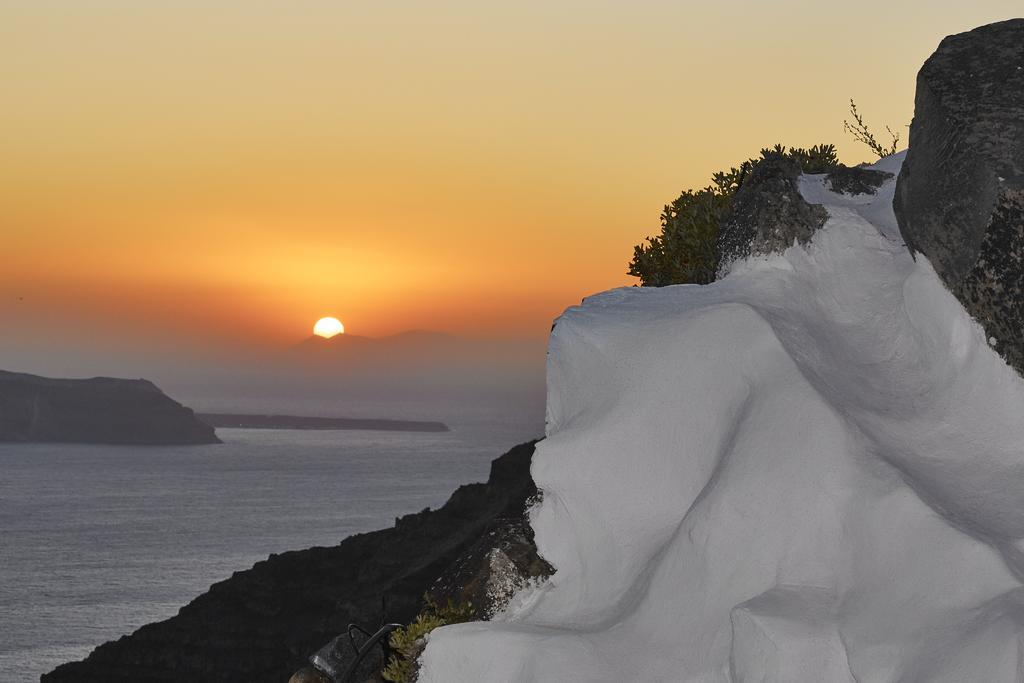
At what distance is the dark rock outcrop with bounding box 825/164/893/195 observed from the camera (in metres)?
14.2

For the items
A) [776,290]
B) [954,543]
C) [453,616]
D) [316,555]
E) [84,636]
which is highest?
[776,290]

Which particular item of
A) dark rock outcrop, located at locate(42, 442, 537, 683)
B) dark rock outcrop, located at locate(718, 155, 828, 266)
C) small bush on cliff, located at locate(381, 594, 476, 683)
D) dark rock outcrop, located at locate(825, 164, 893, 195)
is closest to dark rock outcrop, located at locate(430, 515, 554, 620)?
small bush on cliff, located at locate(381, 594, 476, 683)

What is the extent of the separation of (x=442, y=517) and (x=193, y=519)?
10850 centimetres

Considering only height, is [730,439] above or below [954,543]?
above

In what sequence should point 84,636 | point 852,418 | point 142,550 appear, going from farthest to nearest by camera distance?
point 142,550 < point 84,636 < point 852,418

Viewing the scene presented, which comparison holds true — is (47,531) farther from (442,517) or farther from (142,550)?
(442,517)

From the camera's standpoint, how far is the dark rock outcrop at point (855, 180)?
14188 millimetres

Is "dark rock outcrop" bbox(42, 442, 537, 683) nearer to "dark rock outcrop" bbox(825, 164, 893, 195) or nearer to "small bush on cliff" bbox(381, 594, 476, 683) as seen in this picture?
"dark rock outcrop" bbox(825, 164, 893, 195)

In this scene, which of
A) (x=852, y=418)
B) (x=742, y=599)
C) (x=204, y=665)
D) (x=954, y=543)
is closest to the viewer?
(x=954, y=543)

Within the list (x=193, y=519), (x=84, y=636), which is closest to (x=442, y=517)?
(x=84, y=636)

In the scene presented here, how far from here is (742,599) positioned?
836 cm

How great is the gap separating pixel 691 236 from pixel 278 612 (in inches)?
3653

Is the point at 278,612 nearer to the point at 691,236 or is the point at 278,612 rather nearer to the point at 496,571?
the point at 691,236

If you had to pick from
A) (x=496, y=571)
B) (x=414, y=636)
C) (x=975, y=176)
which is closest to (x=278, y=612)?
(x=496, y=571)
